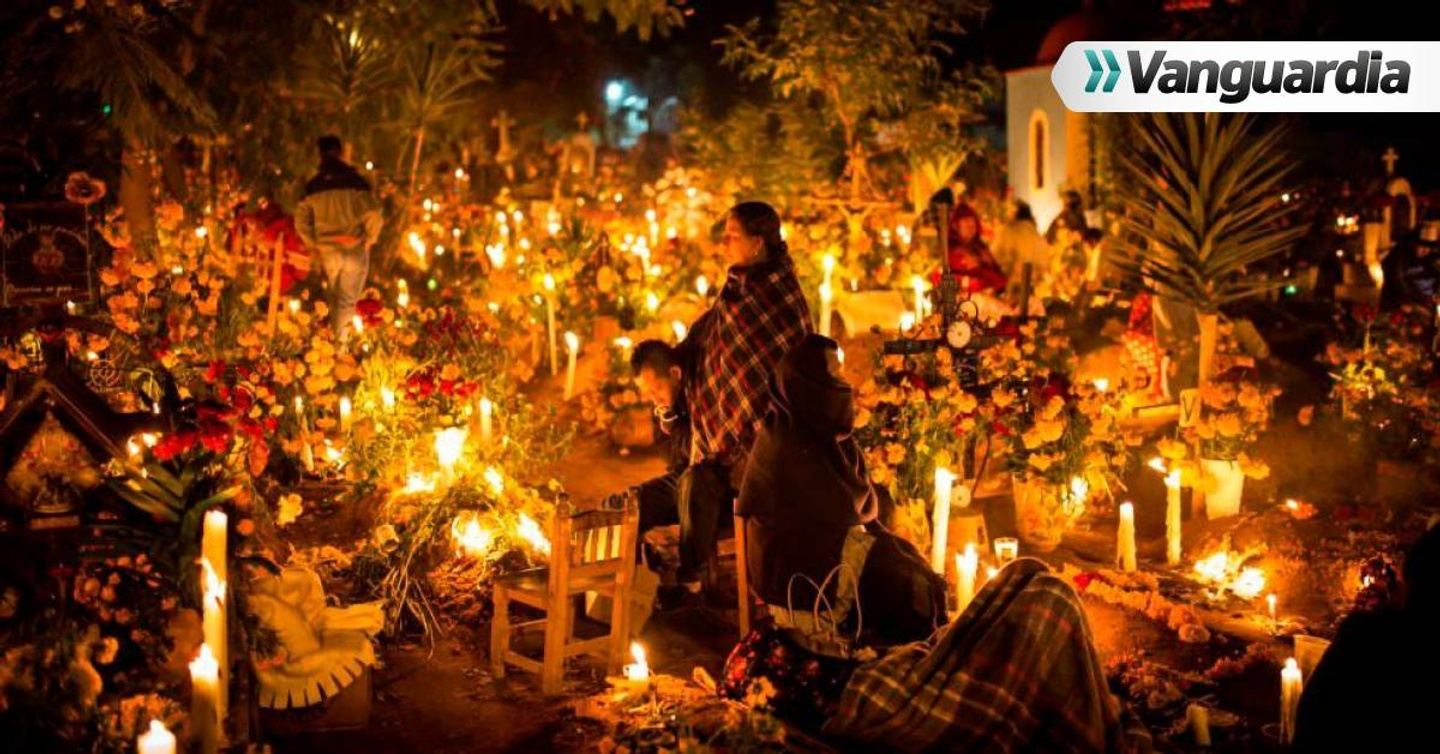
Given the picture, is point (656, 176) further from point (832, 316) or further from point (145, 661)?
point (145, 661)

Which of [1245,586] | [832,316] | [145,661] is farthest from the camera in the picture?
[832,316]

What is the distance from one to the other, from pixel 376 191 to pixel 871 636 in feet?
39.5

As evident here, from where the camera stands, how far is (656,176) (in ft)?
95.1

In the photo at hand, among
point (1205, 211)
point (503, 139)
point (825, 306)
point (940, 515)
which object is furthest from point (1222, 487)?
point (503, 139)

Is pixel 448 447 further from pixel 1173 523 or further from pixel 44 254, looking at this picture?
pixel 1173 523

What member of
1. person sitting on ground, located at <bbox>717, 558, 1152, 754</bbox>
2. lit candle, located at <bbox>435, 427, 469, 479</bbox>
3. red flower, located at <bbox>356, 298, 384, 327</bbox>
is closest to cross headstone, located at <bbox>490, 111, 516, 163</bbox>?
red flower, located at <bbox>356, 298, 384, 327</bbox>

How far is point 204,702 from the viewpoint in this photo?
468cm

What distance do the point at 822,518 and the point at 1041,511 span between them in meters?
2.47

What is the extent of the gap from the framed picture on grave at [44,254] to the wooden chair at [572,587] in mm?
2019

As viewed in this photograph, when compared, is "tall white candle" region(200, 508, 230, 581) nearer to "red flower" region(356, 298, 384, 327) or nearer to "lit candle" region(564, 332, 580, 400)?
"red flower" region(356, 298, 384, 327)

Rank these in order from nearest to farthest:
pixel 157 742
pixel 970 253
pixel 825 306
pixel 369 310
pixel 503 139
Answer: pixel 157 742 < pixel 369 310 < pixel 825 306 < pixel 970 253 < pixel 503 139

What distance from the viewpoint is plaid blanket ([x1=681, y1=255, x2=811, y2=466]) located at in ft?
23.1

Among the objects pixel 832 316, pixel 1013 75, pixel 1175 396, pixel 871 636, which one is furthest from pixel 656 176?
pixel 871 636

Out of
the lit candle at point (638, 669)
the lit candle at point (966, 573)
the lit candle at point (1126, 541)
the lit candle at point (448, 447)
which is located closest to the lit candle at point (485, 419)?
the lit candle at point (448, 447)
